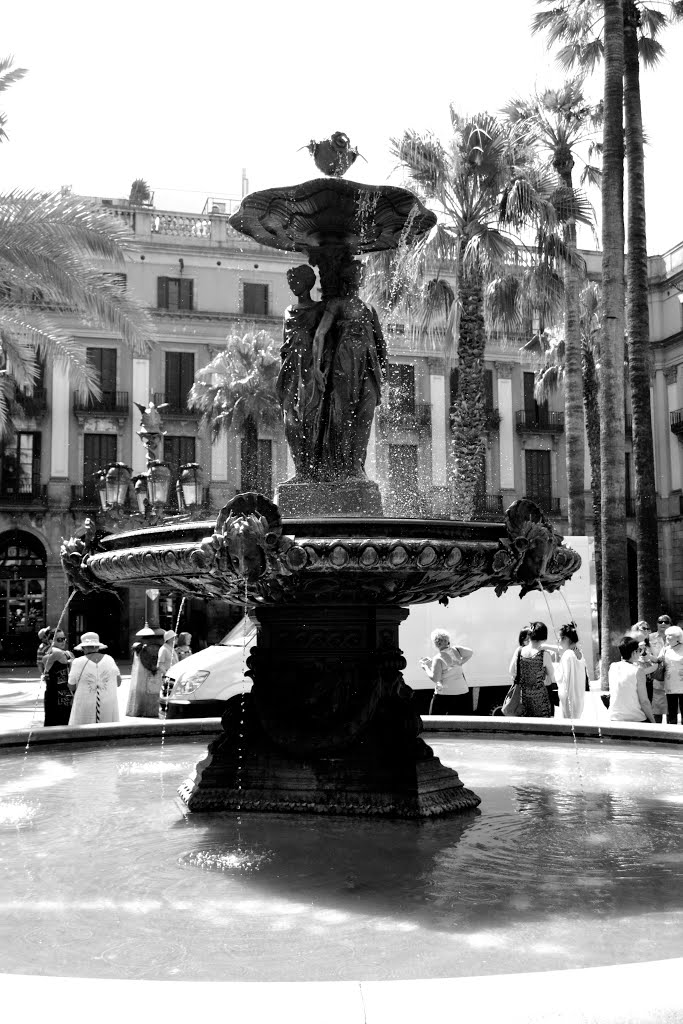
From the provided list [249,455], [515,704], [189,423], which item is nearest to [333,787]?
[515,704]

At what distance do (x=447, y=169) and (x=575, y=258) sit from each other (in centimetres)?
368

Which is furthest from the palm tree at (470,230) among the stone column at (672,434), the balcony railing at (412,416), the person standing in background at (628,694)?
the stone column at (672,434)

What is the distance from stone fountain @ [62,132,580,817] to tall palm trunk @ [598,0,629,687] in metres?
13.1

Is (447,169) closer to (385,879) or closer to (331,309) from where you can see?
(331,309)

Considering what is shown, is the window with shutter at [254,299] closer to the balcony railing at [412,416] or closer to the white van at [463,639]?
the balcony railing at [412,416]

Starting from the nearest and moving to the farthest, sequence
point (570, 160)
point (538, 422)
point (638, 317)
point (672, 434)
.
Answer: point (638, 317), point (570, 160), point (672, 434), point (538, 422)

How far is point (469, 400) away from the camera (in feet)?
61.3

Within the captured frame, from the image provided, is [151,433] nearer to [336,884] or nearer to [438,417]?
[336,884]

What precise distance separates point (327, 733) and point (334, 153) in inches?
125

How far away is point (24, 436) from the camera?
41.6 metres

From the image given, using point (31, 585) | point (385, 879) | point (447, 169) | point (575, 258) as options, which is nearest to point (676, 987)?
point (385, 879)

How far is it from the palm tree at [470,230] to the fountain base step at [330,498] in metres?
13.1

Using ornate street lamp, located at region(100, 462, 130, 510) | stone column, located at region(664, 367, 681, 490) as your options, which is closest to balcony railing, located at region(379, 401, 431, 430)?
stone column, located at region(664, 367, 681, 490)

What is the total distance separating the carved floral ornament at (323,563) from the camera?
4.23 m
